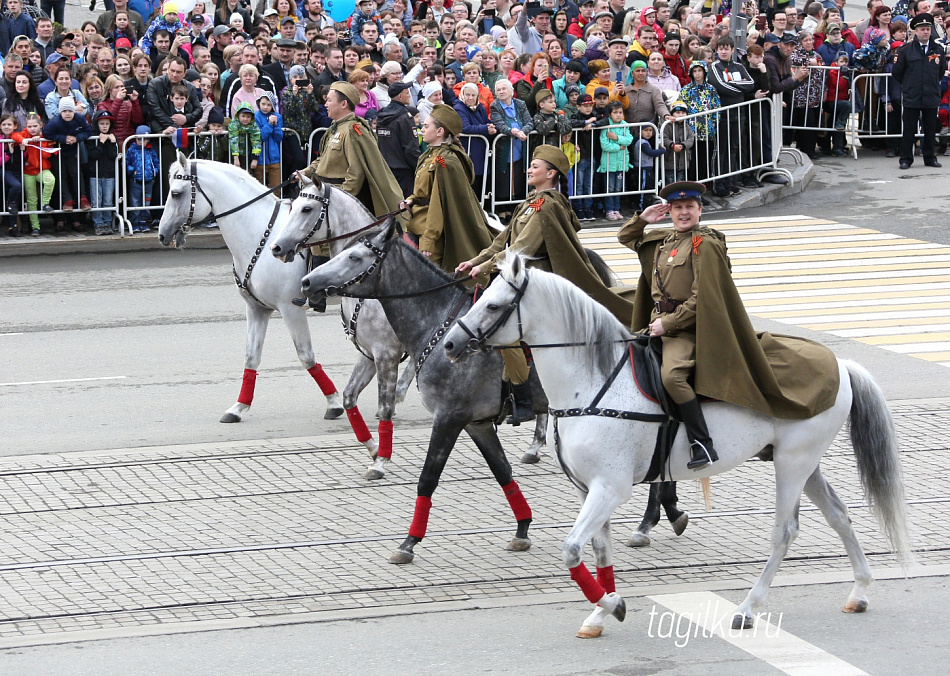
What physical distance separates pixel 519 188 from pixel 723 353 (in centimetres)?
1365

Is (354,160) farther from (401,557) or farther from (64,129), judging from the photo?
(64,129)

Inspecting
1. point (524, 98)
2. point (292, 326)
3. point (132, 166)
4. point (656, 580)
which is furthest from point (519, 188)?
point (656, 580)

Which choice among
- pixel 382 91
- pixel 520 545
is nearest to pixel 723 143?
pixel 382 91

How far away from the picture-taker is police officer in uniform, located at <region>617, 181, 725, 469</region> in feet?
26.2

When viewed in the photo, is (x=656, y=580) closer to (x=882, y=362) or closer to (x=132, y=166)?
(x=882, y=362)

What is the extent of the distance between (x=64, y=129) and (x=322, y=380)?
867cm

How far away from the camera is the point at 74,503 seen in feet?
34.1

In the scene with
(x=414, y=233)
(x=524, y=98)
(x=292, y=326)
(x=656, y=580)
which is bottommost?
(x=656, y=580)

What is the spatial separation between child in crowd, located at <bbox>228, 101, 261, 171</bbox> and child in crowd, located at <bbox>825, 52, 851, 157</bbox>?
11.3 metres

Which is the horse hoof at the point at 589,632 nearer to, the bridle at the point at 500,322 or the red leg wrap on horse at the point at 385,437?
the bridle at the point at 500,322

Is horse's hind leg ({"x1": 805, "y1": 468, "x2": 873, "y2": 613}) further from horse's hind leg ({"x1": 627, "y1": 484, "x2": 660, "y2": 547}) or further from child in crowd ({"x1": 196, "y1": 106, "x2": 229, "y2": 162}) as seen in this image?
child in crowd ({"x1": 196, "y1": 106, "x2": 229, "y2": 162})

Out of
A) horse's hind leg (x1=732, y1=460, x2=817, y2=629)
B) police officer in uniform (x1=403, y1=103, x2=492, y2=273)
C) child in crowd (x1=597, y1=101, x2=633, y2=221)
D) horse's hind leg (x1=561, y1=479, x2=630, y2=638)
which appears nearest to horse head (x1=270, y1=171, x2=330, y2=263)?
police officer in uniform (x1=403, y1=103, x2=492, y2=273)

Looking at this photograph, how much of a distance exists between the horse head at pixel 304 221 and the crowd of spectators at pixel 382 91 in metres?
5.91

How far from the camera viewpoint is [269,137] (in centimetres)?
2039
